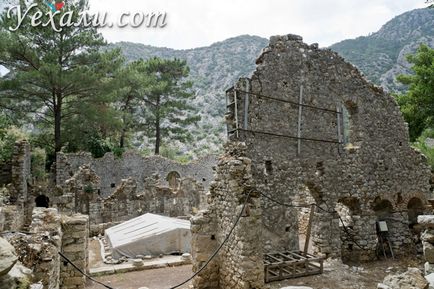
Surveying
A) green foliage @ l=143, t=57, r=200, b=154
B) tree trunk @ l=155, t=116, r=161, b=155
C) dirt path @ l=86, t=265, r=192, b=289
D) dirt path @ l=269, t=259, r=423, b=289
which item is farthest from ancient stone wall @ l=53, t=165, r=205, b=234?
green foliage @ l=143, t=57, r=200, b=154

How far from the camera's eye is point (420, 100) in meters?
20.1

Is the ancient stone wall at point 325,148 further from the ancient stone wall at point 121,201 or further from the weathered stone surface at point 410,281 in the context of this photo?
the ancient stone wall at point 121,201

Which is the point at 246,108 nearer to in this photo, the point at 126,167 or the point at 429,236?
the point at 429,236

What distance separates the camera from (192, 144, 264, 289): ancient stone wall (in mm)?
7891

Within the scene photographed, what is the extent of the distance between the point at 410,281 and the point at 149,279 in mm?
7670

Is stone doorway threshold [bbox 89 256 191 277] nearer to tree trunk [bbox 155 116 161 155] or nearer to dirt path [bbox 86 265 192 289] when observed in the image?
dirt path [bbox 86 265 192 289]

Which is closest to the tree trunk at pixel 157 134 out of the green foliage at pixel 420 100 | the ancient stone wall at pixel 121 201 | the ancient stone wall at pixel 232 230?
the ancient stone wall at pixel 121 201

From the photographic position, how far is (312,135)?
12711 mm

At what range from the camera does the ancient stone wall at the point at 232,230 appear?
7.89 metres

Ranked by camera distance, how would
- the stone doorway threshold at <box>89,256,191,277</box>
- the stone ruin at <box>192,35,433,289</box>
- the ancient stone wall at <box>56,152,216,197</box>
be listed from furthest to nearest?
the ancient stone wall at <box>56,152,216,197</box>, the stone doorway threshold at <box>89,256,191,277</box>, the stone ruin at <box>192,35,433,289</box>

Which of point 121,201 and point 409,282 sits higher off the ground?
point 409,282

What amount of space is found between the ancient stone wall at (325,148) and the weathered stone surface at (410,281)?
6731 mm

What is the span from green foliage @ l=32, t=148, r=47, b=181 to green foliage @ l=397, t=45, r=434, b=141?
23047 mm

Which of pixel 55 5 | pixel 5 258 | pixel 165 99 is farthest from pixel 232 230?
pixel 165 99
